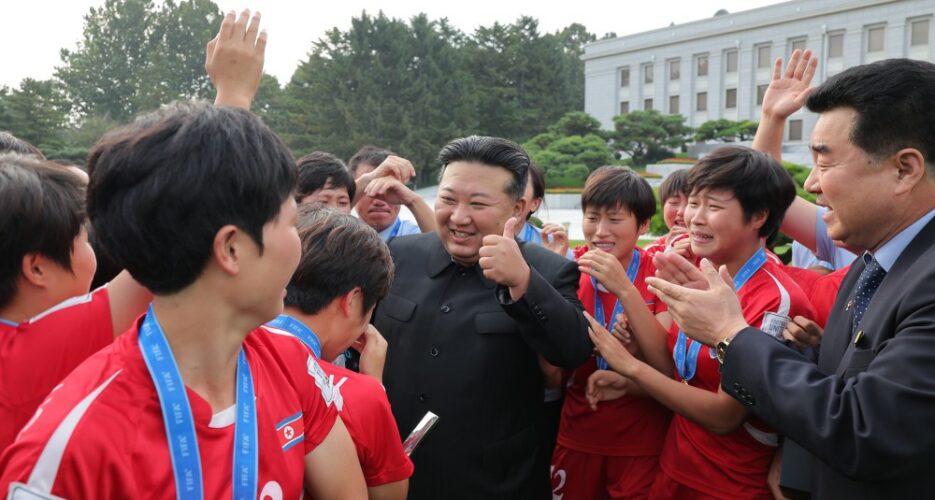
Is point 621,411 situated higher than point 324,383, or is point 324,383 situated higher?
point 324,383

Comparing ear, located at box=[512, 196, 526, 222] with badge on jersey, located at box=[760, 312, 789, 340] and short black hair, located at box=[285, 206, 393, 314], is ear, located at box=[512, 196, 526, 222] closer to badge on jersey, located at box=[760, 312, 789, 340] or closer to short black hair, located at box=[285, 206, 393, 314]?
short black hair, located at box=[285, 206, 393, 314]

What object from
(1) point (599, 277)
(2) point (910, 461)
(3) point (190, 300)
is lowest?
(2) point (910, 461)

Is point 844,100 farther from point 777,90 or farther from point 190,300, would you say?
point 190,300

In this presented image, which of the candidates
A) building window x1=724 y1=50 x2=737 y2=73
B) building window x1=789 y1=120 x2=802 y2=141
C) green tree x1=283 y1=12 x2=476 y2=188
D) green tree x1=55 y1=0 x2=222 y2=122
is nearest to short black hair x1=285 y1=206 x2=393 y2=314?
green tree x1=283 y1=12 x2=476 y2=188

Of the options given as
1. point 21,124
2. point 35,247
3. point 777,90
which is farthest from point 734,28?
point 35,247

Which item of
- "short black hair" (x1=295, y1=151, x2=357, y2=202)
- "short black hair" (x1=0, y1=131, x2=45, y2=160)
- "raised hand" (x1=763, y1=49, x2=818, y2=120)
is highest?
"raised hand" (x1=763, y1=49, x2=818, y2=120)

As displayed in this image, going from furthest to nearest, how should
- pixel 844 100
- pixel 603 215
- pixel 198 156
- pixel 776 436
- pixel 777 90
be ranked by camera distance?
pixel 603 215 < pixel 777 90 < pixel 776 436 < pixel 844 100 < pixel 198 156

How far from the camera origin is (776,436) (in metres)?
2.56

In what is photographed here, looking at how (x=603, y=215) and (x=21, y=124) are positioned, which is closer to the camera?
(x=603, y=215)

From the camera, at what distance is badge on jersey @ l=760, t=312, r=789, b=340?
2.47 m

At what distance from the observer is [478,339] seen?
2.68 meters

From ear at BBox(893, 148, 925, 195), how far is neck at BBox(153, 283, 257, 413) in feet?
5.56

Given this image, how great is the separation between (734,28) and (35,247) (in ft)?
152

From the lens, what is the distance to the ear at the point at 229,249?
1271mm
